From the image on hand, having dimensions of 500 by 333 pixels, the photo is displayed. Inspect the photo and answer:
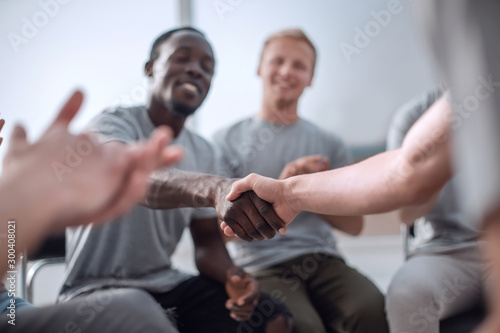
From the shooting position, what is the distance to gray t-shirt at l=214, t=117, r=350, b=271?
1.11m

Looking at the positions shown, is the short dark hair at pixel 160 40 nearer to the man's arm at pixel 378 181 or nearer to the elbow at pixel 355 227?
the man's arm at pixel 378 181

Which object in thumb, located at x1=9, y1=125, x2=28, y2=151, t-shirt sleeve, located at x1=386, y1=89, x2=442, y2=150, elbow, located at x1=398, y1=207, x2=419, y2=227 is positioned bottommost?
elbow, located at x1=398, y1=207, x2=419, y2=227

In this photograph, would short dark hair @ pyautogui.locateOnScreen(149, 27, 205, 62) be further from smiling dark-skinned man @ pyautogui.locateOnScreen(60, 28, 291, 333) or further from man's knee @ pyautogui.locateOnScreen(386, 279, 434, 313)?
man's knee @ pyautogui.locateOnScreen(386, 279, 434, 313)

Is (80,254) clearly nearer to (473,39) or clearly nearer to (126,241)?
(126,241)

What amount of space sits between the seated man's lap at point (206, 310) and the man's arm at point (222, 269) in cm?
2

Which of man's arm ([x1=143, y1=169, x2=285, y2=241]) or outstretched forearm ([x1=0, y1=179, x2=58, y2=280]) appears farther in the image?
man's arm ([x1=143, y1=169, x2=285, y2=241])

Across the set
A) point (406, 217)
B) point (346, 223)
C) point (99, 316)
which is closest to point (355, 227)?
point (346, 223)

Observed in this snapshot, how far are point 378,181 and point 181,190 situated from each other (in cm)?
34

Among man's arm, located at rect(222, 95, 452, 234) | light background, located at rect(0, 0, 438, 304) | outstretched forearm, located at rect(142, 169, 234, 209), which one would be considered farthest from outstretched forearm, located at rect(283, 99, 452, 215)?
light background, located at rect(0, 0, 438, 304)

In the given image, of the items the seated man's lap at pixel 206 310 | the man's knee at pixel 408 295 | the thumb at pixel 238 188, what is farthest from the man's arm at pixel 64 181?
the man's knee at pixel 408 295

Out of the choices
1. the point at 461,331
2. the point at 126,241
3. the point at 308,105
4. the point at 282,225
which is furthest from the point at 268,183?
the point at 308,105

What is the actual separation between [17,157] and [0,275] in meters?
0.11

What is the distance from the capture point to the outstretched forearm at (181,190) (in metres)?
0.77

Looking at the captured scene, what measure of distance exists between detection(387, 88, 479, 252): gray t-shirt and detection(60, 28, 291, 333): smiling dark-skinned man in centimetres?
39
